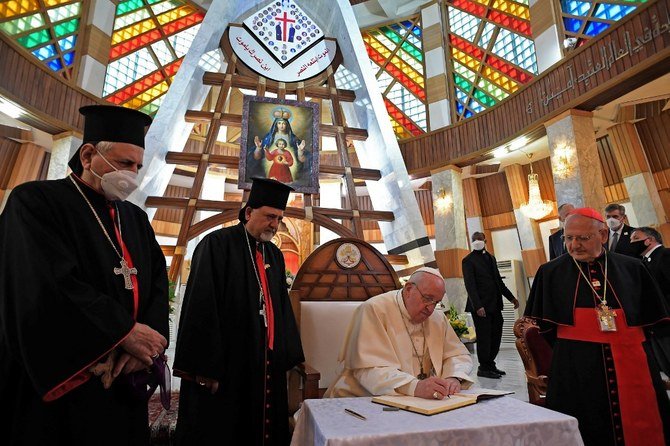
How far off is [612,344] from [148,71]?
11.4 m

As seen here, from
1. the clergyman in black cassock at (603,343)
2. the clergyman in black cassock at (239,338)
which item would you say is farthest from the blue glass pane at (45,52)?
the clergyman in black cassock at (603,343)

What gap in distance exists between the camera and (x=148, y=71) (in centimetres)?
1025

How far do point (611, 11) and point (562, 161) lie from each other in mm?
2723

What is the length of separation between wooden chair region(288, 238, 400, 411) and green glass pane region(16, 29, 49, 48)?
7898mm

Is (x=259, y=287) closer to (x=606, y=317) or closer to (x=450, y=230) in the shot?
(x=606, y=317)

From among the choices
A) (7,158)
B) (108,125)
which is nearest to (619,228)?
(108,125)

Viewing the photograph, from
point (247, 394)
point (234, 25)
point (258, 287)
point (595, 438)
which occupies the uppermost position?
point (234, 25)

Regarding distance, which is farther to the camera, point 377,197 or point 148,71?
point 148,71

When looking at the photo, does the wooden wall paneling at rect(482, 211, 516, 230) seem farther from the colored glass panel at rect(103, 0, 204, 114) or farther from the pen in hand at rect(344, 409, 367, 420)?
the pen in hand at rect(344, 409, 367, 420)

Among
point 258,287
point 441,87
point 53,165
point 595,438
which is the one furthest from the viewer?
point 441,87

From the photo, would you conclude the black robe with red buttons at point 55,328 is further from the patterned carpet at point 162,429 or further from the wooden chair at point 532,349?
the wooden chair at point 532,349

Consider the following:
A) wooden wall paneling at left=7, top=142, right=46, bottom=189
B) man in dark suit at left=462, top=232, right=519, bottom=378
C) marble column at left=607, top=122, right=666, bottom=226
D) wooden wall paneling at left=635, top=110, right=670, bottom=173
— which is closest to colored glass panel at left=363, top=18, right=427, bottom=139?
marble column at left=607, top=122, right=666, bottom=226

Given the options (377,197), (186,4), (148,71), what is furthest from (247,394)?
(186,4)

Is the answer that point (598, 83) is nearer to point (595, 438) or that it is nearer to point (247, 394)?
point (595, 438)
